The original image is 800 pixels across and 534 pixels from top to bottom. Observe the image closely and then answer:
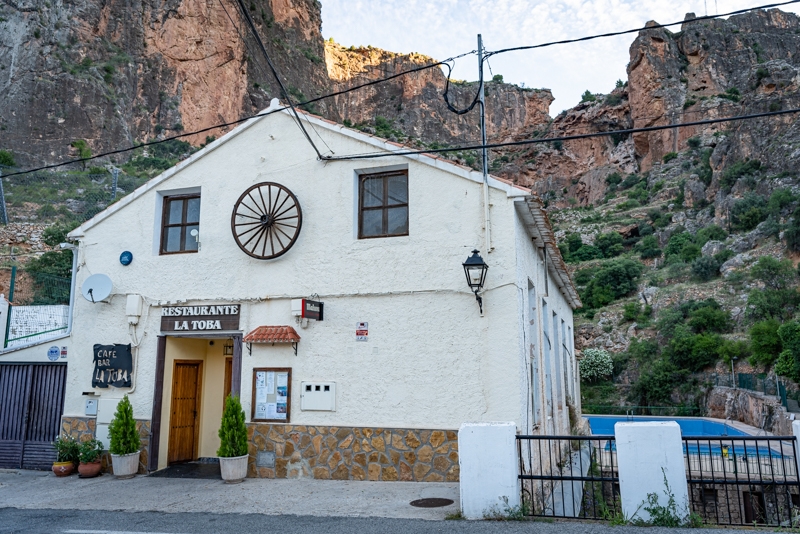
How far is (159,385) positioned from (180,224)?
3258 mm

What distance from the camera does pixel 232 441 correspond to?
1012 centimetres

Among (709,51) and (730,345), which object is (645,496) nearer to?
(730,345)

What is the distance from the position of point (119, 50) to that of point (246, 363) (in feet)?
187

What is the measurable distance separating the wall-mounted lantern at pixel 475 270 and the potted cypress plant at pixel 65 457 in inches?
321

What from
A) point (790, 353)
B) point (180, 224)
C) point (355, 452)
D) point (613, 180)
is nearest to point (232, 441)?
point (355, 452)

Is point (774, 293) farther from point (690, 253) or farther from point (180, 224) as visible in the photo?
point (180, 224)

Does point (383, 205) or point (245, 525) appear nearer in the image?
point (245, 525)

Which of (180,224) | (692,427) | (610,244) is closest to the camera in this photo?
(180,224)

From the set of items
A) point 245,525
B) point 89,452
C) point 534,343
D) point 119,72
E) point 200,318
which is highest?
point 119,72

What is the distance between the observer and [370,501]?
8.38m

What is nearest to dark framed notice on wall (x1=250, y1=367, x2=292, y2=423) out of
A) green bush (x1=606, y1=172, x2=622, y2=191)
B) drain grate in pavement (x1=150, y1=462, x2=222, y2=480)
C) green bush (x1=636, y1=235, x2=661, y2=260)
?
drain grate in pavement (x1=150, y1=462, x2=222, y2=480)

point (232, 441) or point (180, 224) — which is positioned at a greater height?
point (180, 224)

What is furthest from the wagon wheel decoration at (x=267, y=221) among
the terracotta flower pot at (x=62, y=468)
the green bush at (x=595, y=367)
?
the green bush at (x=595, y=367)

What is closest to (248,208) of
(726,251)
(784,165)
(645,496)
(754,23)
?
(645,496)
